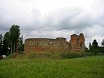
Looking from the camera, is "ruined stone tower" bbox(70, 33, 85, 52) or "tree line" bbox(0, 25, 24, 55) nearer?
"ruined stone tower" bbox(70, 33, 85, 52)

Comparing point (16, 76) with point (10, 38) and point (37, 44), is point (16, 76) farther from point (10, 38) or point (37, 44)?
point (10, 38)

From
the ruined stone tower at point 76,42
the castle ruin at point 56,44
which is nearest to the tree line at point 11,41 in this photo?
the castle ruin at point 56,44

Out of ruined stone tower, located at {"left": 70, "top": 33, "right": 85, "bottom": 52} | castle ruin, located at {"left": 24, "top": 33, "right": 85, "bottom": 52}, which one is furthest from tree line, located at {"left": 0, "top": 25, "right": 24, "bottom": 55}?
ruined stone tower, located at {"left": 70, "top": 33, "right": 85, "bottom": 52}

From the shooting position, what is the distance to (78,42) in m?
53.6

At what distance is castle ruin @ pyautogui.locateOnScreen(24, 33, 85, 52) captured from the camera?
2079 inches

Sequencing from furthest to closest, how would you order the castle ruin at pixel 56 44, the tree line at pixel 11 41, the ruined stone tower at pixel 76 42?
1. the tree line at pixel 11 41
2. the ruined stone tower at pixel 76 42
3. the castle ruin at pixel 56 44

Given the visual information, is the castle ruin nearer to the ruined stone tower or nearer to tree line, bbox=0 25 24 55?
the ruined stone tower

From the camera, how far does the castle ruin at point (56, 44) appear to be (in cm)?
5281

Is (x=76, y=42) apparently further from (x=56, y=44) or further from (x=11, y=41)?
(x=11, y=41)

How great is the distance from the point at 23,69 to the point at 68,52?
30.8 metres

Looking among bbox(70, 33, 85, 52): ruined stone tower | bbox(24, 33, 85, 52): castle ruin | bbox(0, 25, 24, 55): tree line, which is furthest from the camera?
bbox(0, 25, 24, 55): tree line

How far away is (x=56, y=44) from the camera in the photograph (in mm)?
52938

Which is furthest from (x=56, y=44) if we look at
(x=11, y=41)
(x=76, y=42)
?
(x=11, y=41)

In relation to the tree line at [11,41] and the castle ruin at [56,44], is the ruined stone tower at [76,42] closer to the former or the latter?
the castle ruin at [56,44]
